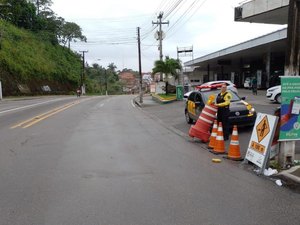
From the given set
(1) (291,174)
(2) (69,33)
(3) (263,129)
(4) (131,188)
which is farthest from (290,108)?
(2) (69,33)

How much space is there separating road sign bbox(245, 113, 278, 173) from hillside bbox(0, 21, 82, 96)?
48250 millimetres

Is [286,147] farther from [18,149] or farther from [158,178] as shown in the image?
[18,149]

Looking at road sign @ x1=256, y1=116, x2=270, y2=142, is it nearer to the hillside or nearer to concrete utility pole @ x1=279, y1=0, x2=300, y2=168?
concrete utility pole @ x1=279, y1=0, x2=300, y2=168

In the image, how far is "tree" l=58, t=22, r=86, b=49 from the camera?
91.7 meters

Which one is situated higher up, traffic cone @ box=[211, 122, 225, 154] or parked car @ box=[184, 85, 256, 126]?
parked car @ box=[184, 85, 256, 126]

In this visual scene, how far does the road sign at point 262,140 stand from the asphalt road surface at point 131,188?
37cm

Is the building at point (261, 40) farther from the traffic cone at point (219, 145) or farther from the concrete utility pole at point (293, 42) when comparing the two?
the traffic cone at point (219, 145)

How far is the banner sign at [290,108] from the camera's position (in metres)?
7.25

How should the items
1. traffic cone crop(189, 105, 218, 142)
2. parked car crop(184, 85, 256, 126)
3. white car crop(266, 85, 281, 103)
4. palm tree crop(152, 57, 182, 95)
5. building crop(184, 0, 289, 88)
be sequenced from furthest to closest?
1. palm tree crop(152, 57, 182, 95)
2. white car crop(266, 85, 281, 103)
3. building crop(184, 0, 289, 88)
4. parked car crop(184, 85, 256, 126)
5. traffic cone crop(189, 105, 218, 142)

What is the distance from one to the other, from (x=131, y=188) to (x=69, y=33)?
92.9 metres

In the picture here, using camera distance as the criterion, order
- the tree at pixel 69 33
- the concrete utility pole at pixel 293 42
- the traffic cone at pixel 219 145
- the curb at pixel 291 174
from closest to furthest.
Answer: the curb at pixel 291 174, the concrete utility pole at pixel 293 42, the traffic cone at pixel 219 145, the tree at pixel 69 33

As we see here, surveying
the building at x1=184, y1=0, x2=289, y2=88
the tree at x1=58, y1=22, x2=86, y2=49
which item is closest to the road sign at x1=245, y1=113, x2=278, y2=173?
the building at x1=184, y1=0, x2=289, y2=88

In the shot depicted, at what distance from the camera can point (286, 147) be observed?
7.41 m

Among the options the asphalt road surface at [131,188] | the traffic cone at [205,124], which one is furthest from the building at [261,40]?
the asphalt road surface at [131,188]
